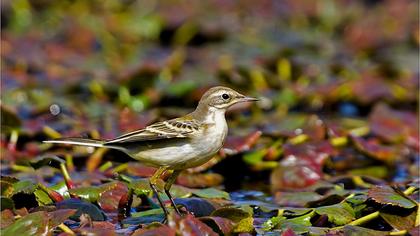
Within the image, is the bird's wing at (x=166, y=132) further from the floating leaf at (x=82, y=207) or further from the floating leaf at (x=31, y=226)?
the floating leaf at (x=31, y=226)

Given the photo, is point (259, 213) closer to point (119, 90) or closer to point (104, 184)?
point (104, 184)

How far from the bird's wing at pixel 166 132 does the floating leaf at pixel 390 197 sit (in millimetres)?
1220

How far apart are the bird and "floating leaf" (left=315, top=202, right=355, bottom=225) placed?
818mm

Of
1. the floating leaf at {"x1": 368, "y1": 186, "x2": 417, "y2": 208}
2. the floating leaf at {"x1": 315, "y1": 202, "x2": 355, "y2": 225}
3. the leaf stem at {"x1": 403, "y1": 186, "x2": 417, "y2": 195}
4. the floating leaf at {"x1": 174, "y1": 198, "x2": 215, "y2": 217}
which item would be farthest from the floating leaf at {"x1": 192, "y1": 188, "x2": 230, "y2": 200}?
the leaf stem at {"x1": 403, "y1": 186, "x2": 417, "y2": 195}

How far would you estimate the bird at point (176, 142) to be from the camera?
20.4 ft

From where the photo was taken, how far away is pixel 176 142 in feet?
20.7

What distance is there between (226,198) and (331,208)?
926 mm

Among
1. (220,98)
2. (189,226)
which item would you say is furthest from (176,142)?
(189,226)

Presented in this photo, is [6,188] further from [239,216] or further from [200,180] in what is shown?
[200,180]

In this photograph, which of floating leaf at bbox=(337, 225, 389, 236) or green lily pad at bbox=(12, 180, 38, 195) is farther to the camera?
green lily pad at bbox=(12, 180, 38, 195)

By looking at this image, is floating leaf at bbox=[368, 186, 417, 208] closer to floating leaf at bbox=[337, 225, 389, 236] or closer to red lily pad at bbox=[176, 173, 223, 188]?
floating leaf at bbox=[337, 225, 389, 236]

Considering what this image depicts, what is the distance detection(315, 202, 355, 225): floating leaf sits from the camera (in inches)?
247

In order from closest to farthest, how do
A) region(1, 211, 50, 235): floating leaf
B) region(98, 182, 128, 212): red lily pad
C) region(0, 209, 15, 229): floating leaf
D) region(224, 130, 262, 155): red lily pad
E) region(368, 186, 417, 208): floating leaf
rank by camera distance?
region(1, 211, 50, 235): floating leaf, region(0, 209, 15, 229): floating leaf, region(368, 186, 417, 208): floating leaf, region(98, 182, 128, 212): red lily pad, region(224, 130, 262, 155): red lily pad

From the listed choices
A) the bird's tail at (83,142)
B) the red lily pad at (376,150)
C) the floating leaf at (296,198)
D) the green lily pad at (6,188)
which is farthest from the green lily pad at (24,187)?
the red lily pad at (376,150)
